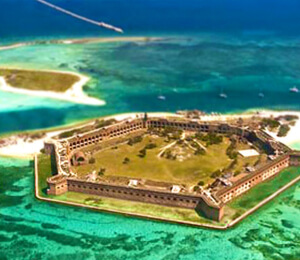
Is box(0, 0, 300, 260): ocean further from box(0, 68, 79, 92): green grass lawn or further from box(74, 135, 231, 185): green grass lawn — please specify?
box(74, 135, 231, 185): green grass lawn

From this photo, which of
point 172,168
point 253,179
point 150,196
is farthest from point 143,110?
point 150,196

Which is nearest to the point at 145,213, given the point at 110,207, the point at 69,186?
the point at 110,207

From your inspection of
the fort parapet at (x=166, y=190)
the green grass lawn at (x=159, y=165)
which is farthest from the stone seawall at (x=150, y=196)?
the green grass lawn at (x=159, y=165)

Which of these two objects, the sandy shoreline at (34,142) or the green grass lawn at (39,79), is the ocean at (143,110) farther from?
the green grass lawn at (39,79)

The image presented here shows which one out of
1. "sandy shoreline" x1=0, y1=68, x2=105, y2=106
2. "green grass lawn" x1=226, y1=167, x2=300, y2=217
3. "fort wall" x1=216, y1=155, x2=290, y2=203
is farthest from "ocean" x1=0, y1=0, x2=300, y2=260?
"fort wall" x1=216, y1=155, x2=290, y2=203

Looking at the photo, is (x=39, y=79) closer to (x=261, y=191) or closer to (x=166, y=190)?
(x=166, y=190)
